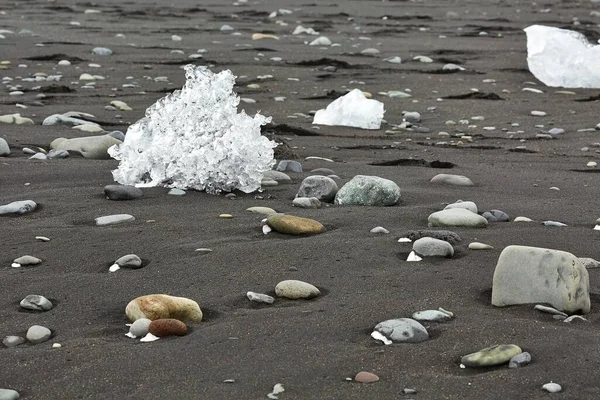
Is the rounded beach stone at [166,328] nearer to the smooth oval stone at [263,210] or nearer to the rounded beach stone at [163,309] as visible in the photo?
the rounded beach stone at [163,309]

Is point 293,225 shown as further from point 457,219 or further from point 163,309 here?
point 163,309

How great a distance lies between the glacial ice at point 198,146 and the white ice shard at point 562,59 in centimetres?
455

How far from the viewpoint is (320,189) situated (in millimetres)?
4113

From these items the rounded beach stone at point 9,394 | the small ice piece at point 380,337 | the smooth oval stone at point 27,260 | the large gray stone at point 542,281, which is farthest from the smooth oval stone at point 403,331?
the smooth oval stone at point 27,260

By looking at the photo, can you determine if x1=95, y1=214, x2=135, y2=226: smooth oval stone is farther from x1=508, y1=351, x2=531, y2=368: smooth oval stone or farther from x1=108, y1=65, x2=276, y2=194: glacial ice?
x1=508, y1=351, x2=531, y2=368: smooth oval stone

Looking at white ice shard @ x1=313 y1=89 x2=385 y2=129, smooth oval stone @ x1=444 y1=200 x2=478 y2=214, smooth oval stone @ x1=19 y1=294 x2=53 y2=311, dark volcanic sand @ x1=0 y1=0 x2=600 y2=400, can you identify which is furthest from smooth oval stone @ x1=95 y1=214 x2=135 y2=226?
white ice shard @ x1=313 y1=89 x2=385 y2=129

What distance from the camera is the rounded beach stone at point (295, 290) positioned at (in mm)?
2906

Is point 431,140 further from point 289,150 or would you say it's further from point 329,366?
point 329,366

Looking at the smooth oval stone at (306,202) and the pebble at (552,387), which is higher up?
the pebble at (552,387)

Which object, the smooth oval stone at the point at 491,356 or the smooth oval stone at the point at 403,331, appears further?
the smooth oval stone at the point at 403,331

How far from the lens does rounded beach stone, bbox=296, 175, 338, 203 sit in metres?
4.11

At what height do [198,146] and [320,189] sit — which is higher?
[198,146]

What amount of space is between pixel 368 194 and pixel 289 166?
905 mm

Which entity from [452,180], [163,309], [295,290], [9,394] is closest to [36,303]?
[163,309]
